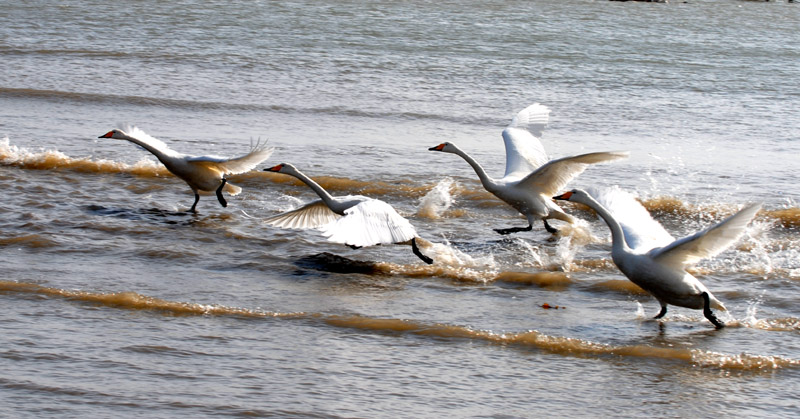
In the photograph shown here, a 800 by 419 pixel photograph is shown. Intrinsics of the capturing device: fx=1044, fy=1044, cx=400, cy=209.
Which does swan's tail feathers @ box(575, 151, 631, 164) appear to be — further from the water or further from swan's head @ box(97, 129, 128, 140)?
swan's head @ box(97, 129, 128, 140)

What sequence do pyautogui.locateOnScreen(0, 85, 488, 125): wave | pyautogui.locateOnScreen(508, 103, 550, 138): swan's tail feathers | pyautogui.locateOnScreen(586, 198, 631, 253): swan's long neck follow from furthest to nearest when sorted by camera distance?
pyautogui.locateOnScreen(0, 85, 488, 125): wave
pyautogui.locateOnScreen(508, 103, 550, 138): swan's tail feathers
pyautogui.locateOnScreen(586, 198, 631, 253): swan's long neck

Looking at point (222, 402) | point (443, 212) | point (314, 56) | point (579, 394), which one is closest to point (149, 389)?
point (222, 402)

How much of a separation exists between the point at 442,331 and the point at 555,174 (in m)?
3.79

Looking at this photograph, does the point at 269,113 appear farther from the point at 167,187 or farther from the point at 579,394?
the point at 579,394

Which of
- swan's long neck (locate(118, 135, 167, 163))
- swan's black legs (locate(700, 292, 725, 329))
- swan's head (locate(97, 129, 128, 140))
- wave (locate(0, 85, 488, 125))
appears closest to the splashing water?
swan's long neck (locate(118, 135, 167, 163))

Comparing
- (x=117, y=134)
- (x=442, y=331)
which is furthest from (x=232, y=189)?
(x=442, y=331)

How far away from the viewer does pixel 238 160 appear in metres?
10.7

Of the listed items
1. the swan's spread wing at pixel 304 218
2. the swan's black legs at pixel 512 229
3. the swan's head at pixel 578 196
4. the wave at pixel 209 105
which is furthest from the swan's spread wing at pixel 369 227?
the wave at pixel 209 105

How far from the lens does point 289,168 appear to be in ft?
31.8

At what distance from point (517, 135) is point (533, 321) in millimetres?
4451

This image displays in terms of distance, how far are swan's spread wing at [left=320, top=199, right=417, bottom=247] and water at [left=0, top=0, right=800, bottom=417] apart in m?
0.39

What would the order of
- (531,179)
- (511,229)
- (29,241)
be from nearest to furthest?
(29,241) → (531,179) → (511,229)

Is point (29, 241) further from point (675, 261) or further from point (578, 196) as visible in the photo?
point (675, 261)

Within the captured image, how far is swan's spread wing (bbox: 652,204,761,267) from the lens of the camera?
6.94 metres
